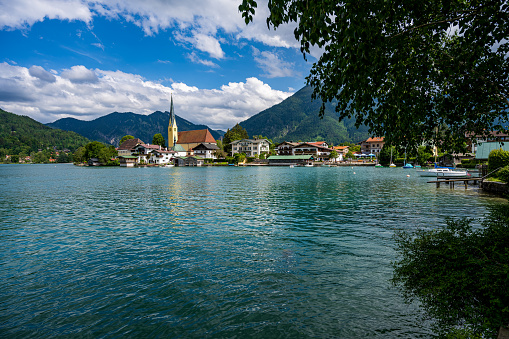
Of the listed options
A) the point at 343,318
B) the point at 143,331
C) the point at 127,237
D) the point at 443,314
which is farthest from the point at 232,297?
the point at 127,237

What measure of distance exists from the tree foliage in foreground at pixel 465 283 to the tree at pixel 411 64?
329 cm

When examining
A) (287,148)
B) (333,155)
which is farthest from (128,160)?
(333,155)

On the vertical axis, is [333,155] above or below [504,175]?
above

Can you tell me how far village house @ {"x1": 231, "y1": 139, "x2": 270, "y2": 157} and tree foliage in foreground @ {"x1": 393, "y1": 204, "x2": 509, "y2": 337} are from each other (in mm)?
168983

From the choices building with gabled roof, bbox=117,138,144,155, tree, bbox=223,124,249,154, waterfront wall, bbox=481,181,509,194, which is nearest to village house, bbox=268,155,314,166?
tree, bbox=223,124,249,154

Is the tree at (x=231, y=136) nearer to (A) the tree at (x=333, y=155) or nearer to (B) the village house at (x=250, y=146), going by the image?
(B) the village house at (x=250, y=146)

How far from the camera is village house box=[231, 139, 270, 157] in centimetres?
17725

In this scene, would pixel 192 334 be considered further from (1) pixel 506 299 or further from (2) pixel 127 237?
(2) pixel 127 237

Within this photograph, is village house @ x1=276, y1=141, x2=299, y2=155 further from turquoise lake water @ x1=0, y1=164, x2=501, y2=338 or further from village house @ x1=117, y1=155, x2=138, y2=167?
turquoise lake water @ x1=0, y1=164, x2=501, y2=338

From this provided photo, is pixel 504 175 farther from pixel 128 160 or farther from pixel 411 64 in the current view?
pixel 128 160

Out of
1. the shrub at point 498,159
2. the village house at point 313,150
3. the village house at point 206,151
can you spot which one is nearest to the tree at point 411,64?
the shrub at point 498,159

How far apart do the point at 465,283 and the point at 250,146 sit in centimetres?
17339

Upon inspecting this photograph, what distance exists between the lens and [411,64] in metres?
7.52

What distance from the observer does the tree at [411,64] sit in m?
5.19
